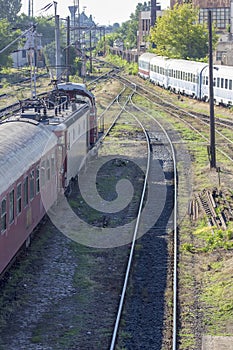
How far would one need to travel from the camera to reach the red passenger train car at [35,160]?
12023 millimetres

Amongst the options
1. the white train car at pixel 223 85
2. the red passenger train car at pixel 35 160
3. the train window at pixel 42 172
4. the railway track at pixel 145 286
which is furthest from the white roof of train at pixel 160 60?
the train window at pixel 42 172

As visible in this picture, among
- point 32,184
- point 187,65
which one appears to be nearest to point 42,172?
point 32,184

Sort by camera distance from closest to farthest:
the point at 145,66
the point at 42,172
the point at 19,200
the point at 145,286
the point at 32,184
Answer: the point at 19,200 < the point at 145,286 < the point at 32,184 < the point at 42,172 < the point at 145,66

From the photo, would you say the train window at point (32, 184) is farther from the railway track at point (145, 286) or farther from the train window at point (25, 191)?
the railway track at point (145, 286)

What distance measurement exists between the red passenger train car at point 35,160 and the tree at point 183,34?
4948 centimetres

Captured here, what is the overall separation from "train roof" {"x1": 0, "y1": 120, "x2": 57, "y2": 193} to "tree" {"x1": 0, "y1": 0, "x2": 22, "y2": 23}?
123m

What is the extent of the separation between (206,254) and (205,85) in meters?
32.2

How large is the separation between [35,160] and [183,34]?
2331 inches

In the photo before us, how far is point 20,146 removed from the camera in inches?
534

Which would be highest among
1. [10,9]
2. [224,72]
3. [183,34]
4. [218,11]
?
[10,9]

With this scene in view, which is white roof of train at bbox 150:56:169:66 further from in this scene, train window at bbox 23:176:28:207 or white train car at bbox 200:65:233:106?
train window at bbox 23:176:28:207

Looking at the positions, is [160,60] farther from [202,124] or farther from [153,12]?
[153,12]

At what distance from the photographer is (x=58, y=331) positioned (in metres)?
10.9

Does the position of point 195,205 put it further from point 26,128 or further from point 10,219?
point 10,219
